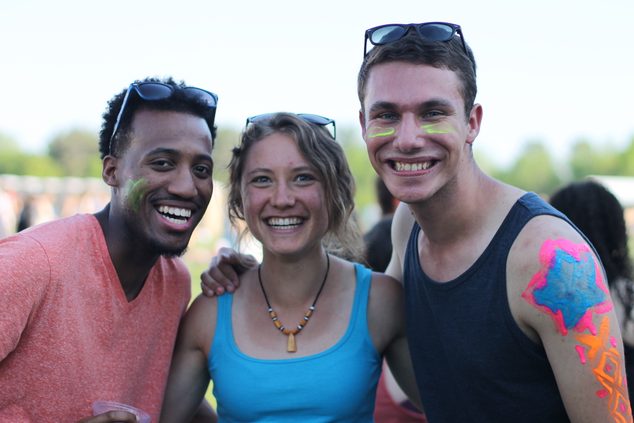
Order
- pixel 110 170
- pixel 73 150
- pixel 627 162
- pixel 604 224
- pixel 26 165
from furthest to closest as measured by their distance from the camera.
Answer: pixel 73 150
pixel 26 165
pixel 627 162
pixel 604 224
pixel 110 170

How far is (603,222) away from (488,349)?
5.97ft

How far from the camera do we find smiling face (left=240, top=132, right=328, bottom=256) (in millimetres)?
3146

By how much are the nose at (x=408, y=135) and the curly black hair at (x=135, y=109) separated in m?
0.99

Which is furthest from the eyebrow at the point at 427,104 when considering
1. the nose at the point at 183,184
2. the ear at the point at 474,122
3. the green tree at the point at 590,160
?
the green tree at the point at 590,160

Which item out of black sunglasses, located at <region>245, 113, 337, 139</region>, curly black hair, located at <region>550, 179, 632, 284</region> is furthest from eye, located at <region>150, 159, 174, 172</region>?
curly black hair, located at <region>550, 179, 632, 284</region>

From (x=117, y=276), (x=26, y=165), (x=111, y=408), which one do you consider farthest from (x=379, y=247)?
(x=26, y=165)

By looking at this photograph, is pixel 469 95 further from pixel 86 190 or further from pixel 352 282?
pixel 86 190

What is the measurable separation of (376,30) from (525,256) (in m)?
1.13

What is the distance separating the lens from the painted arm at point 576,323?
241 cm

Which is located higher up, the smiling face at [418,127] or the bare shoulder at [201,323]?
the smiling face at [418,127]

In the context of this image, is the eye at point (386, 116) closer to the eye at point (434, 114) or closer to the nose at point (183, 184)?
the eye at point (434, 114)

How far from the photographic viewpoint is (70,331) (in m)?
2.65

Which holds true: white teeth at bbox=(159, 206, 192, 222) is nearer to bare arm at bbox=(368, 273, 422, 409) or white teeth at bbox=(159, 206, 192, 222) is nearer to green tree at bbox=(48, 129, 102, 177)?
bare arm at bbox=(368, 273, 422, 409)

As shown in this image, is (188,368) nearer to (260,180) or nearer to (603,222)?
(260,180)
